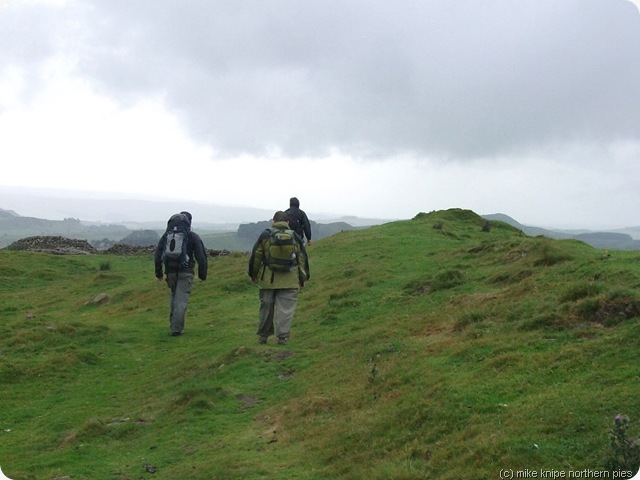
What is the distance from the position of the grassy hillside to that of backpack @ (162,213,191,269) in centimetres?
226

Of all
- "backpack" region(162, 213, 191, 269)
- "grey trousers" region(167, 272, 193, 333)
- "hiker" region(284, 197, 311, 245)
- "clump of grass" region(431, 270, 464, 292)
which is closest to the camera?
"clump of grass" region(431, 270, 464, 292)

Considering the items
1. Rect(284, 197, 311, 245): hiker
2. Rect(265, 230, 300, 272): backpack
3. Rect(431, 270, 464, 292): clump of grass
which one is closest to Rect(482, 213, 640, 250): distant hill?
Rect(431, 270, 464, 292): clump of grass

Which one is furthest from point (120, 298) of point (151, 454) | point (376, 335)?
point (151, 454)

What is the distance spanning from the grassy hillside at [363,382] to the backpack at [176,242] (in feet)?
7.42

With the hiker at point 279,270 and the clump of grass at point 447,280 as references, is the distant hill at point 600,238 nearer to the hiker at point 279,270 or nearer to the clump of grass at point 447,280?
the clump of grass at point 447,280

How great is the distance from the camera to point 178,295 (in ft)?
57.2

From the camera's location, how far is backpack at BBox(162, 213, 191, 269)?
1706 cm

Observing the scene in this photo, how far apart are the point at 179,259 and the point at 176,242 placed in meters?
0.50

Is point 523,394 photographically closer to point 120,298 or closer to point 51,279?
point 120,298

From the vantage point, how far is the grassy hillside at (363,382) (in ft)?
21.8

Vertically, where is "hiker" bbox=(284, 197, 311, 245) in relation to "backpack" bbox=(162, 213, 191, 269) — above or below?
above

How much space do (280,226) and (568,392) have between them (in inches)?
332

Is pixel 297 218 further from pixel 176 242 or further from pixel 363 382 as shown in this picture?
pixel 363 382

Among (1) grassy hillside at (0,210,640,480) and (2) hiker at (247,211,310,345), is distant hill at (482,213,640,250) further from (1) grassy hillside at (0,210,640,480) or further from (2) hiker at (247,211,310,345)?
(2) hiker at (247,211,310,345)
